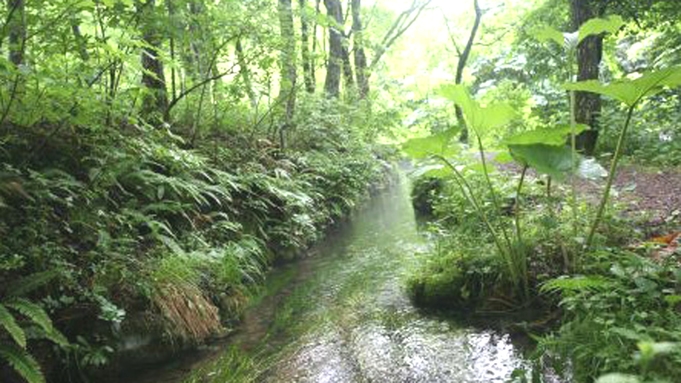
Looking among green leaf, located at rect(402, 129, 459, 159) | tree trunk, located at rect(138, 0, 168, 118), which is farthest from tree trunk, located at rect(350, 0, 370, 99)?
green leaf, located at rect(402, 129, 459, 159)

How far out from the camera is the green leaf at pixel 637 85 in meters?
3.44

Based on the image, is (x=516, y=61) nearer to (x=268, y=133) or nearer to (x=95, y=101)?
(x=268, y=133)

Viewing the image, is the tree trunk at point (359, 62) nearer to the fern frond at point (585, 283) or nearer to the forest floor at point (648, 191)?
the forest floor at point (648, 191)

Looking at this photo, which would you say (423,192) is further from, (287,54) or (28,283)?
(28,283)

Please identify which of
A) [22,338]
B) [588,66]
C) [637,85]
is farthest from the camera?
[588,66]

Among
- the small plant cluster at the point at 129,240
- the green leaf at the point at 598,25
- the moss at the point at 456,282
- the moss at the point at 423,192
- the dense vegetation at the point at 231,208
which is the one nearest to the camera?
the dense vegetation at the point at 231,208

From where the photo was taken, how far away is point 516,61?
50.5ft

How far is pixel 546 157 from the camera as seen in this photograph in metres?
4.16

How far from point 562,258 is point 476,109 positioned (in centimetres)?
148

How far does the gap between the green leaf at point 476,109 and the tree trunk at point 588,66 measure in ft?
17.1

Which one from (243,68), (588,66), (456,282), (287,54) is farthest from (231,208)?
(588,66)

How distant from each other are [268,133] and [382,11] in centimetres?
1518

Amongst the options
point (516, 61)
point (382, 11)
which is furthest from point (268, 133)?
point (382, 11)

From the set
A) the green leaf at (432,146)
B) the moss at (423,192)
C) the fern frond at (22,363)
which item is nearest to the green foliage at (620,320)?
the green leaf at (432,146)
